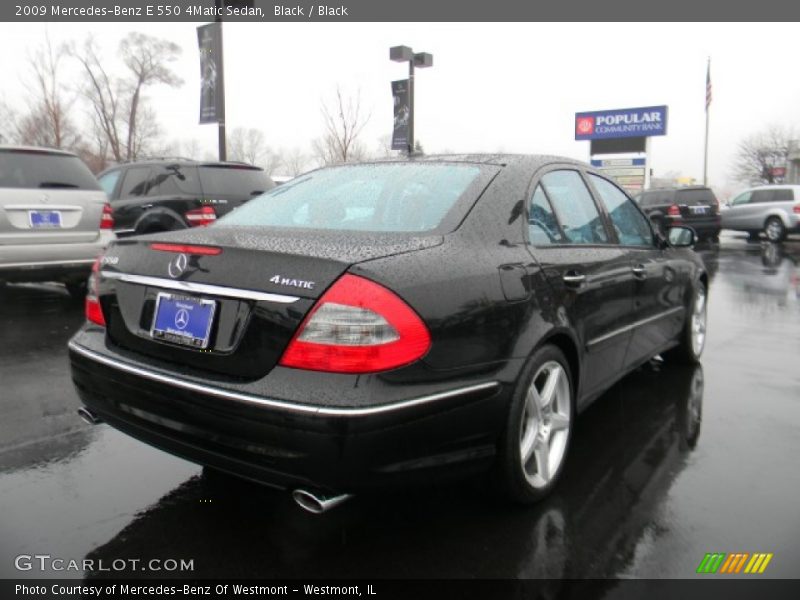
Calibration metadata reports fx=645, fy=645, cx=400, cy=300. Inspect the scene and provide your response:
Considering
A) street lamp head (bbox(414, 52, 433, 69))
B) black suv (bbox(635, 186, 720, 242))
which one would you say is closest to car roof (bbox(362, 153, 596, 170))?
street lamp head (bbox(414, 52, 433, 69))

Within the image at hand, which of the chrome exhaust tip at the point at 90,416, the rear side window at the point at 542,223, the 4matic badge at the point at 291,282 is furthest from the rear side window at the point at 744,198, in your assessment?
the chrome exhaust tip at the point at 90,416

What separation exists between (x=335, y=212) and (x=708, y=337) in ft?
15.3

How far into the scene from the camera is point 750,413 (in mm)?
3996

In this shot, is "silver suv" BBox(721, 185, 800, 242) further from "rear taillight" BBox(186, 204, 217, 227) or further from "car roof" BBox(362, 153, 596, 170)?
"car roof" BBox(362, 153, 596, 170)

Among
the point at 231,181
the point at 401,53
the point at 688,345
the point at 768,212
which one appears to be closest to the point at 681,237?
the point at 688,345

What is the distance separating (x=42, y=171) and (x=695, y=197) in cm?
1748

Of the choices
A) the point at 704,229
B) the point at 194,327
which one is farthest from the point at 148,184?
the point at 704,229

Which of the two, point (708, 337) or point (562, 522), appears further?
point (708, 337)

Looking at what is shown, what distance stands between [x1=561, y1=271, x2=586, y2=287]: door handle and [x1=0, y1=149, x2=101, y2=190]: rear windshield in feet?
19.1

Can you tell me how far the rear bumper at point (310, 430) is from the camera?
206 cm

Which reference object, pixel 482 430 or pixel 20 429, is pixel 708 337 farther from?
pixel 20 429

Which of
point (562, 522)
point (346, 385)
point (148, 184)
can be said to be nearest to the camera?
point (346, 385)

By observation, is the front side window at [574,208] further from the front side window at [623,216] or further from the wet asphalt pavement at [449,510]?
the wet asphalt pavement at [449,510]

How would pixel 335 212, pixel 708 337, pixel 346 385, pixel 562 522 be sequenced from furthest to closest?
pixel 708 337, pixel 335 212, pixel 562 522, pixel 346 385
